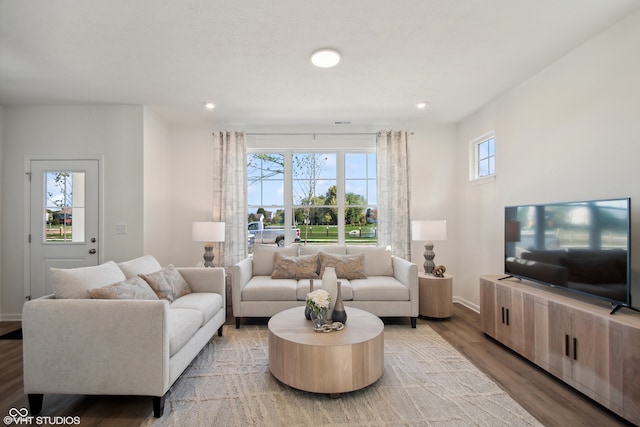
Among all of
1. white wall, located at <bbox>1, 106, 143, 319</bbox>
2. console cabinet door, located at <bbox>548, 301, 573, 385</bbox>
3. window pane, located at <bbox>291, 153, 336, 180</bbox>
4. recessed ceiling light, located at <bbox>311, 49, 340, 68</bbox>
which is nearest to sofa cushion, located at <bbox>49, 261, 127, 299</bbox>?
white wall, located at <bbox>1, 106, 143, 319</bbox>

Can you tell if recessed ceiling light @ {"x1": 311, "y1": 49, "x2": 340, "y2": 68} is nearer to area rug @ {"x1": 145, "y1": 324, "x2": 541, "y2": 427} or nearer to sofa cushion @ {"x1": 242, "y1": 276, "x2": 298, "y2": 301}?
sofa cushion @ {"x1": 242, "y1": 276, "x2": 298, "y2": 301}

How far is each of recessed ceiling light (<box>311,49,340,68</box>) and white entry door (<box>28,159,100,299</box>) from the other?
301 cm

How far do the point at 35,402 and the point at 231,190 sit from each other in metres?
2.95

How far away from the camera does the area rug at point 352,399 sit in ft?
6.00

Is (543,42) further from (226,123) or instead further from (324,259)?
(226,123)

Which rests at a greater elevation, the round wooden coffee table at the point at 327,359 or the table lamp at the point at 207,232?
the table lamp at the point at 207,232

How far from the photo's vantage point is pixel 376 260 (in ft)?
13.1

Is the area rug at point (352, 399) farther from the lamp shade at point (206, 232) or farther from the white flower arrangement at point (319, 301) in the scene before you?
the lamp shade at point (206, 232)

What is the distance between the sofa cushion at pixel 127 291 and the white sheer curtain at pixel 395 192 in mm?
3079

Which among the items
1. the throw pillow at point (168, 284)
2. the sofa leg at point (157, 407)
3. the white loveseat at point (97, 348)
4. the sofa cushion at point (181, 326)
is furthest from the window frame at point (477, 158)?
the sofa leg at point (157, 407)

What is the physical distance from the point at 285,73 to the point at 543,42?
2.17 meters

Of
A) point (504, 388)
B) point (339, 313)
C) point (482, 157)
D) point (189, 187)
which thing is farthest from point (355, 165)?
point (504, 388)

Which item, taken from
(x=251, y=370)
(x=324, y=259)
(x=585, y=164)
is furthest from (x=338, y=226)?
(x=585, y=164)

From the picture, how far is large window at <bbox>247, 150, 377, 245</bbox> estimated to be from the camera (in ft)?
15.2
